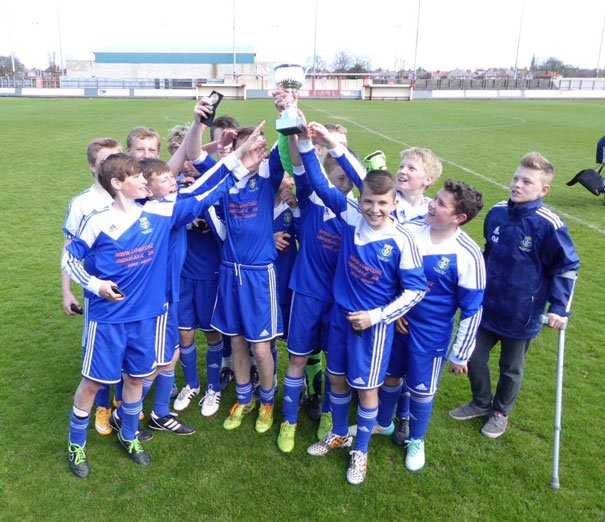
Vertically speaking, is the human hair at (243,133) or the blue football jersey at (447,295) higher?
the human hair at (243,133)

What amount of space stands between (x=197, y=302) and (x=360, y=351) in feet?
4.92

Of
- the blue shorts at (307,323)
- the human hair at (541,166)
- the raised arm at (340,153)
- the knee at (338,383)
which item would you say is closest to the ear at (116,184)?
the raised arm at (340,153)

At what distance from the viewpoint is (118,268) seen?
3.21m

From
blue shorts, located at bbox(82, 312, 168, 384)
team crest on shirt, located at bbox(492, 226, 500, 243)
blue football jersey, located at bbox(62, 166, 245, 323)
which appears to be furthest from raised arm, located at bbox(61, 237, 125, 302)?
team crest on shirt, located at bbox(492, 226, 500, 243)

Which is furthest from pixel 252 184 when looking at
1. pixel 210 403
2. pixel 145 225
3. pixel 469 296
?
pixel 210 403

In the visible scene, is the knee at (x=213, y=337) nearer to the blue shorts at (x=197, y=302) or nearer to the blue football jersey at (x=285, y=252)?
the blue shorts at (x=197, y=302)

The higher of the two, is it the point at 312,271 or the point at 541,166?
the point at 541,166

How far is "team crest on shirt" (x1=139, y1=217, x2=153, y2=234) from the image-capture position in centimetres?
327

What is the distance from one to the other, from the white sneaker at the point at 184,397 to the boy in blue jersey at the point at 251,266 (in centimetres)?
81

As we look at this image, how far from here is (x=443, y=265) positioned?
3.29 m

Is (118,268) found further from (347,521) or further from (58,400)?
(347,521)

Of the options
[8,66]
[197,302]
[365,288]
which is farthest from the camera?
[8,66]

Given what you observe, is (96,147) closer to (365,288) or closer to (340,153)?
(340,153)

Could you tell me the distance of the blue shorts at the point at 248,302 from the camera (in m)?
3.75
